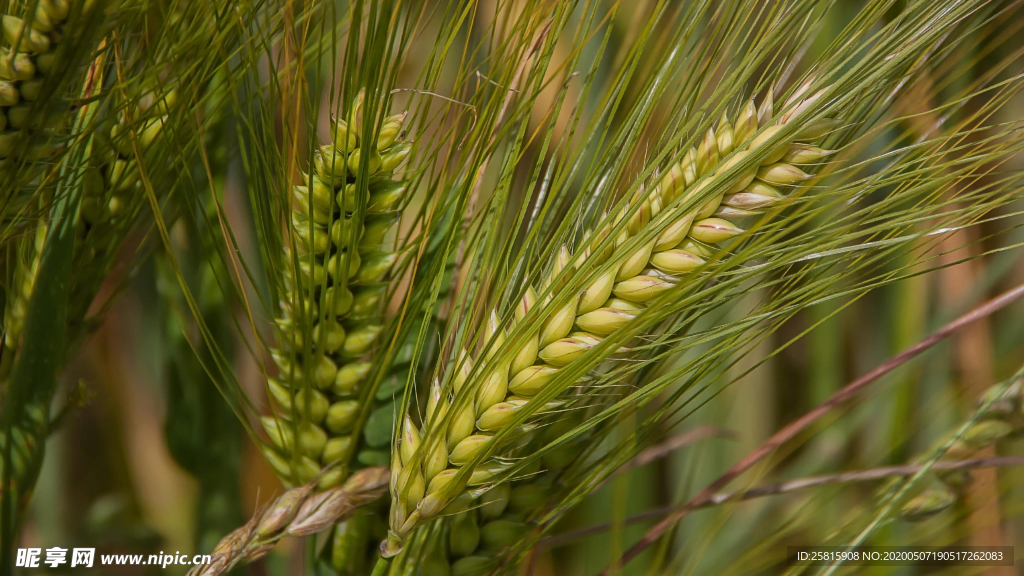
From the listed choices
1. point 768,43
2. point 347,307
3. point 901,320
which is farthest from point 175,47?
point 901,320

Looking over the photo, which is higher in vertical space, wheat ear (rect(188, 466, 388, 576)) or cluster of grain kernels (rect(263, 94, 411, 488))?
cluster of grain kernels (rect(263, 94, 411, 488))

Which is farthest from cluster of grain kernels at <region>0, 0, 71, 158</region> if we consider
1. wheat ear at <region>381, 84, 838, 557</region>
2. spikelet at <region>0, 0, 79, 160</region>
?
wheat ear at <region>381, 84, 838, 557</region>

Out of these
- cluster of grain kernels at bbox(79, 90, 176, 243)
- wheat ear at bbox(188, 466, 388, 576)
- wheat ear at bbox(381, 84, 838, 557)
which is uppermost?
cluster of grain kernels at bbox(79, 90, 176, 243)

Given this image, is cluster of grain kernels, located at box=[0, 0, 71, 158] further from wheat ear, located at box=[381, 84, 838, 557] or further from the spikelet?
wheat ear, located at box=[381, 84, 838, 557]

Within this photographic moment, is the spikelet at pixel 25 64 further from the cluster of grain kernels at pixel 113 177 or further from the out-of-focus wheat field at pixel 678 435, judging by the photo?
the out-of-focus wheat field at pixel 678 435

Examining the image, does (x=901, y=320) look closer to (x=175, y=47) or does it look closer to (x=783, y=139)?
(x=783, y=139)

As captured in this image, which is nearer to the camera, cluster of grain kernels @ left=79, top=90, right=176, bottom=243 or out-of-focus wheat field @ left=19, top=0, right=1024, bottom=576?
cluster of grain kernels @ left=79, top=90, right=176, bottom=243
